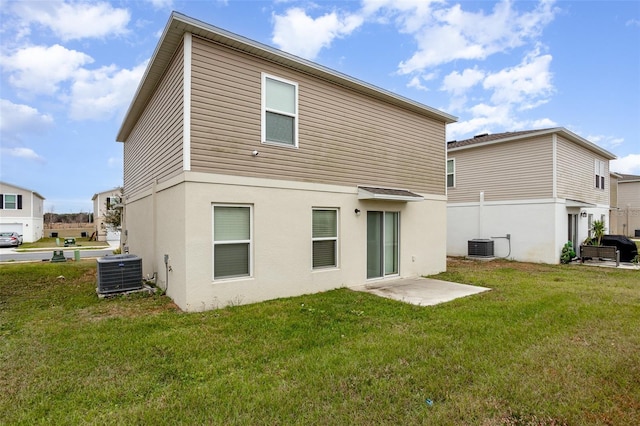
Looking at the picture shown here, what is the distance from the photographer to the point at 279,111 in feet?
23.7

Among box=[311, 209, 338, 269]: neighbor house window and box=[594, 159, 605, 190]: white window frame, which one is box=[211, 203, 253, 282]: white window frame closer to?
box=[311, 209, 338, 269]: neighbor house window

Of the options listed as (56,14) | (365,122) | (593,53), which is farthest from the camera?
(593,53)

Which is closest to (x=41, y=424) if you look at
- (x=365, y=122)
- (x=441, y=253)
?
(x=365, y=122)

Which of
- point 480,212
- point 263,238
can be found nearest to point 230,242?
point 263,238

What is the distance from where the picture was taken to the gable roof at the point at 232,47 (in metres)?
5.98

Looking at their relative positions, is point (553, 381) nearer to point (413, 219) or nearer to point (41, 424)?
point (41, 424)

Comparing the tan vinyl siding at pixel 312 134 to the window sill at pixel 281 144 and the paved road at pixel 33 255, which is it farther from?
the paved road at pixel 33 255

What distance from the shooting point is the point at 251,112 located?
6.79m

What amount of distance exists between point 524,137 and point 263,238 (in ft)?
41.1

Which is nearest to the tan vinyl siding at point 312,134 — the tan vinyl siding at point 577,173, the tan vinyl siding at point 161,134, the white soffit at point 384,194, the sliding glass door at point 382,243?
the white soffit at point 384,194

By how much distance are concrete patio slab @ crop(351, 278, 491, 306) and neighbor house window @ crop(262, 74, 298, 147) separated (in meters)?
4.00

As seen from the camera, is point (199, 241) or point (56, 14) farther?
point (56, 14)

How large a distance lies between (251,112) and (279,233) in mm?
2575

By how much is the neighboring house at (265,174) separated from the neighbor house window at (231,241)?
0.02 m
